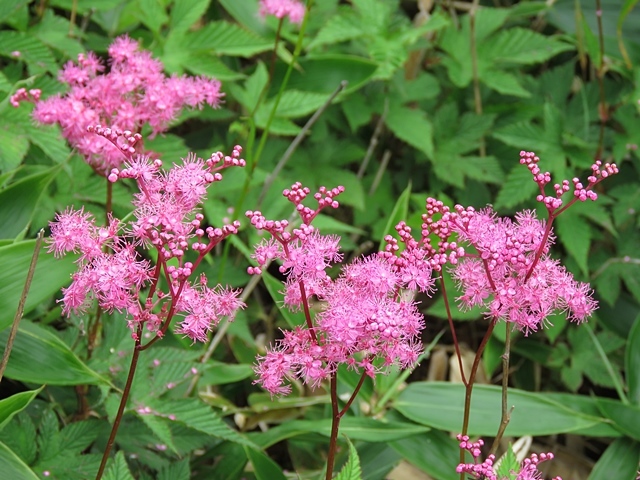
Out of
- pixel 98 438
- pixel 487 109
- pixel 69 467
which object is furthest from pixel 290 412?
pixel 487 109

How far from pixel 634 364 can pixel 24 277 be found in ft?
4.91

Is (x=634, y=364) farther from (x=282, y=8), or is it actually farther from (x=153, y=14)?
(x=153, y=14)

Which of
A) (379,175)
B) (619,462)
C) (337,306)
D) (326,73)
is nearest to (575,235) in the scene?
(379,175)

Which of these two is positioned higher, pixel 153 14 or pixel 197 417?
pixel 153 14

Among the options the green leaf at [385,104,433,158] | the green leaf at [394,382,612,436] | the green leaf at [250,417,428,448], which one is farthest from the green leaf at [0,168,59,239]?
the green leaf at [385,104,433,158]

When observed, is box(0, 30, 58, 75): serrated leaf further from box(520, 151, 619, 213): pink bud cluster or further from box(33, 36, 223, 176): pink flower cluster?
box(520, 151, 619, 213): pink bud cluster

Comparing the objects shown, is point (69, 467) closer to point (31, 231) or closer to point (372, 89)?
point (31, 231)

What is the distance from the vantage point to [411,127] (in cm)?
253

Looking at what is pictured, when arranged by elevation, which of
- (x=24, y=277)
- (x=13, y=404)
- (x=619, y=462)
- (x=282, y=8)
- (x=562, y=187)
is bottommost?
(x=619, y=462)

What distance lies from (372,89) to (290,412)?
117 cm

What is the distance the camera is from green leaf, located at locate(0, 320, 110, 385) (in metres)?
1.47

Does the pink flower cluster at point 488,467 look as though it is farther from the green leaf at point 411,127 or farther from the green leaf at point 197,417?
the green leaf at point 411,127

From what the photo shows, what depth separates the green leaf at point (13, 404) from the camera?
1.29 m

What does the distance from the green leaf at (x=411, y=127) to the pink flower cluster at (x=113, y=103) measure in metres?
0.99
